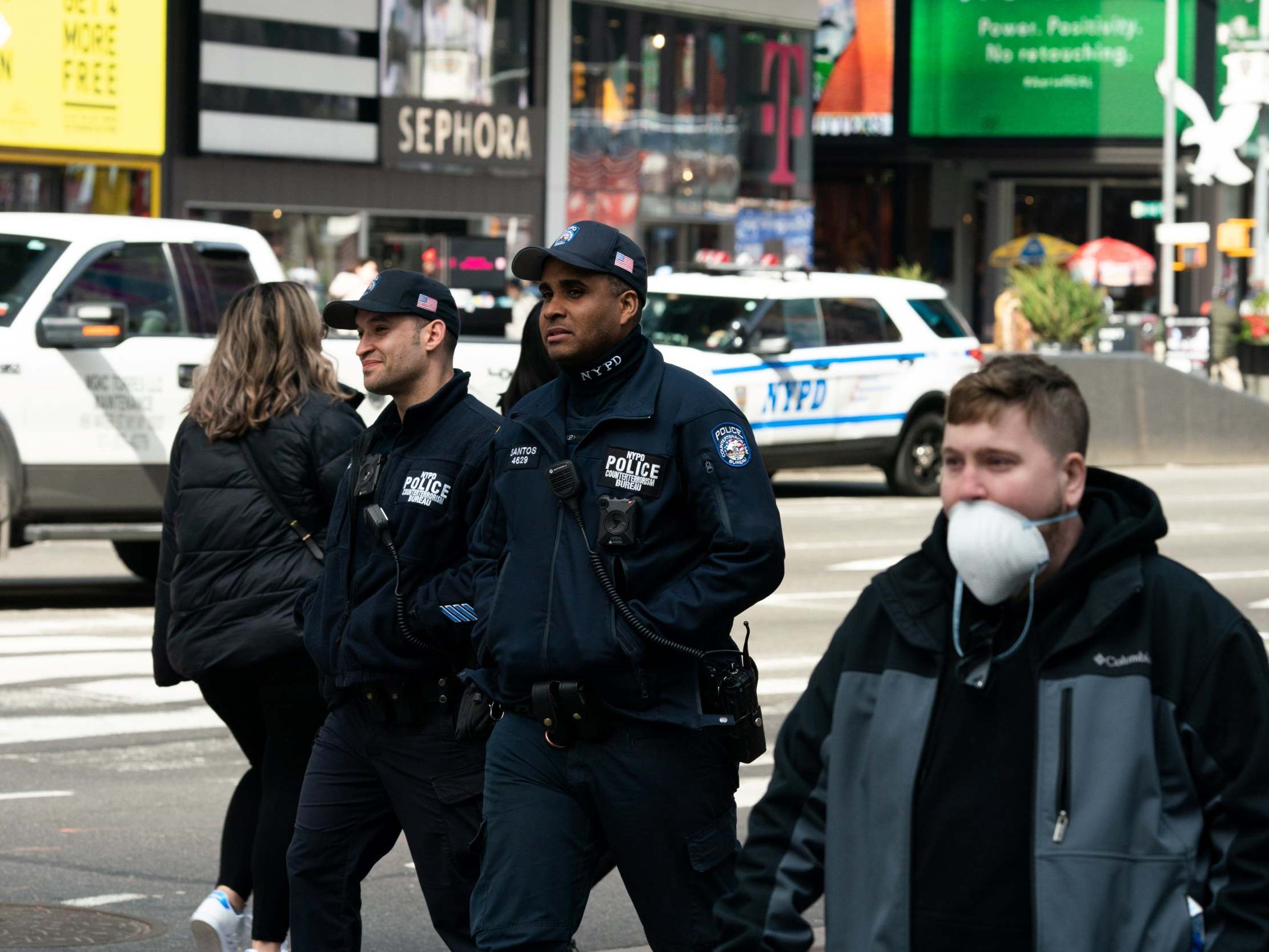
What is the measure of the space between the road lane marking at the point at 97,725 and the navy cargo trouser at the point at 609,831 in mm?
4953

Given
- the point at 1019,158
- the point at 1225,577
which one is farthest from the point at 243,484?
Result: the point at 1019,158

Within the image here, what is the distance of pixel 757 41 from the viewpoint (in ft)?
114

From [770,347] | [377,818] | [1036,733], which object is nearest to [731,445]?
[377,818]

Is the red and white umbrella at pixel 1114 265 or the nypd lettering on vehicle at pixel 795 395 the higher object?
the red and white umbrella at pixel 1114 265

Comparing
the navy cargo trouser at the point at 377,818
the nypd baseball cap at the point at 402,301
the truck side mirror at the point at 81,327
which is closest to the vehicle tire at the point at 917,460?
the truck side mirror at the point at 81,327

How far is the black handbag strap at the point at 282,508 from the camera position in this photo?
222 inches

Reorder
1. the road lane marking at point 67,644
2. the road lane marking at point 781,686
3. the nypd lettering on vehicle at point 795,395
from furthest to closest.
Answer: the nypd lettering on vehicle at point 795,395
the road lane marking at point 67,644
the road lane marking at point 781,686

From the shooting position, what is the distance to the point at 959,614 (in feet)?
9.88

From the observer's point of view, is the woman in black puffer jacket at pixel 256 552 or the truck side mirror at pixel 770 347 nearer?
the woman in black puffer jacket at pixel 256 552

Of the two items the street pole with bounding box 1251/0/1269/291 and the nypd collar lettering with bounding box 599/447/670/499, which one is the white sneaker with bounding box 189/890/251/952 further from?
the street pole with bounding box 1251/0/1269/291

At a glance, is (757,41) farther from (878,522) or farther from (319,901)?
(319,901)

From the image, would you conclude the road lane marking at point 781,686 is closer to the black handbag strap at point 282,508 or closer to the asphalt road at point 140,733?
the asphalt road at point 140,733

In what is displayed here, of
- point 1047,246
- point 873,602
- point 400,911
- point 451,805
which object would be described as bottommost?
point 400,911

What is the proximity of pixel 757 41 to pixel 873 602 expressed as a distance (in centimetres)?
3249
